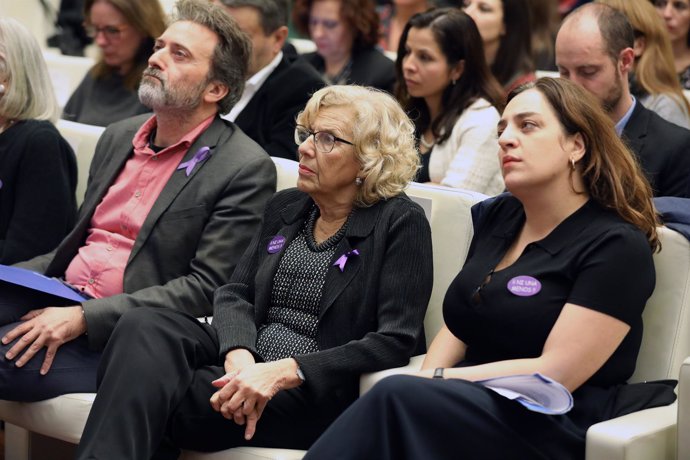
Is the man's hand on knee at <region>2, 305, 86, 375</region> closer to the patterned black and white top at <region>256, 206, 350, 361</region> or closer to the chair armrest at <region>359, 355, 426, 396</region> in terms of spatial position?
the patterned black and white top at <region>256, 206, 350, 361</region>

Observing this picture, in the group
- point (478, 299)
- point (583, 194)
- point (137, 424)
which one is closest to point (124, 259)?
point (137, 424)

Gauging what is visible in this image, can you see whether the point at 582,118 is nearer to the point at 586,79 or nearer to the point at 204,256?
the point at 586,79

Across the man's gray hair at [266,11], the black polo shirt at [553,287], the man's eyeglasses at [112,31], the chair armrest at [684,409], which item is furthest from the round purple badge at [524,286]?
the man's eyeglasses at [112,31]

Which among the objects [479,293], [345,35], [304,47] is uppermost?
[479,293]

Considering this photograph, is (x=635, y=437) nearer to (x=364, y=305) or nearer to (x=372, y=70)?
(x=364, y=305)

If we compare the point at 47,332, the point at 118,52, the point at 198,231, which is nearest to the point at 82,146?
the point at 198,231

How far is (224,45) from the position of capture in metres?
3.82

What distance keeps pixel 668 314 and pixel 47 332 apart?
1670 millimetres

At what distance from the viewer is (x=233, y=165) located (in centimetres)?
359

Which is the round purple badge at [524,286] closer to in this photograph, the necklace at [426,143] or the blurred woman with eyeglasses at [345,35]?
the necklace at [426,143]

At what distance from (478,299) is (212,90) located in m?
1.31

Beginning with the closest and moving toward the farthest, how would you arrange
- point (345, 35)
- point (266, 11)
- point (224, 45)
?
point (224, 45)
point (266, 11)
point (345, 35)

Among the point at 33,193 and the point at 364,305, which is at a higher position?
the point at 364,305

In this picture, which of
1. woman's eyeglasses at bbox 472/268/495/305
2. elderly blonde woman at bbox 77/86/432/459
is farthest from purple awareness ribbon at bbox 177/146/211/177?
woman's eyeglasses at bbox 472/268/495/305
